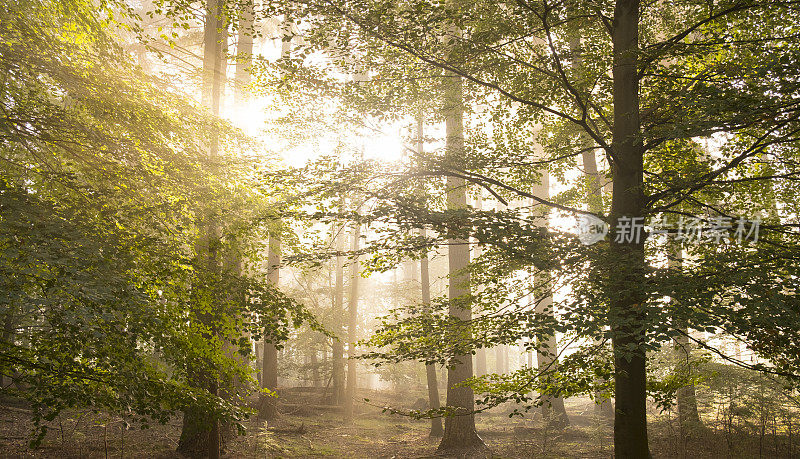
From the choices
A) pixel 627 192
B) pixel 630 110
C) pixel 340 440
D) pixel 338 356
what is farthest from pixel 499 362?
pixel 630 110

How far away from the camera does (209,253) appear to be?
7418 millimetres

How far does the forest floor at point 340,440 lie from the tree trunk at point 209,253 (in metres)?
0.55

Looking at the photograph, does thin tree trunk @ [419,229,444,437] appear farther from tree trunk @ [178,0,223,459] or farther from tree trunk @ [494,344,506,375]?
tree trunk @ [494,344,506,375]

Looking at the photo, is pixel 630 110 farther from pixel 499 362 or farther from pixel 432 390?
pixel 499 362

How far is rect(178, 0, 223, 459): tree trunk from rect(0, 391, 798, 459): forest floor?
546 mm

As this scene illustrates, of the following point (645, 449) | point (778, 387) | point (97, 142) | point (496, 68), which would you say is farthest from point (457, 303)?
point (778, 387)

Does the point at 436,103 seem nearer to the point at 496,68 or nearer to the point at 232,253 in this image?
the point at 496,68

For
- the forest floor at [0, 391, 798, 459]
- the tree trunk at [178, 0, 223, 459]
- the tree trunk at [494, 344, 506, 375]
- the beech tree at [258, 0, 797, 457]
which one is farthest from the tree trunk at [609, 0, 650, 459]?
the tree trunk at [494, 344, 506, 375]

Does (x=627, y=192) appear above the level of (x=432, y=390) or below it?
above

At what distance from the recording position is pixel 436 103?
8.93 metres

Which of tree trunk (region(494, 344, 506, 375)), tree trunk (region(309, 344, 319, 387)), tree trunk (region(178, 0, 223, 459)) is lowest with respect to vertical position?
tree trunk (region(494, 344, 506, 375))

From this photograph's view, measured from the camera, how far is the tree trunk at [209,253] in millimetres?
5977

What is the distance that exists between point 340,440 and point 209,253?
29.6 feet

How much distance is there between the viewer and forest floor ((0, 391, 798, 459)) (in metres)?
9.55
